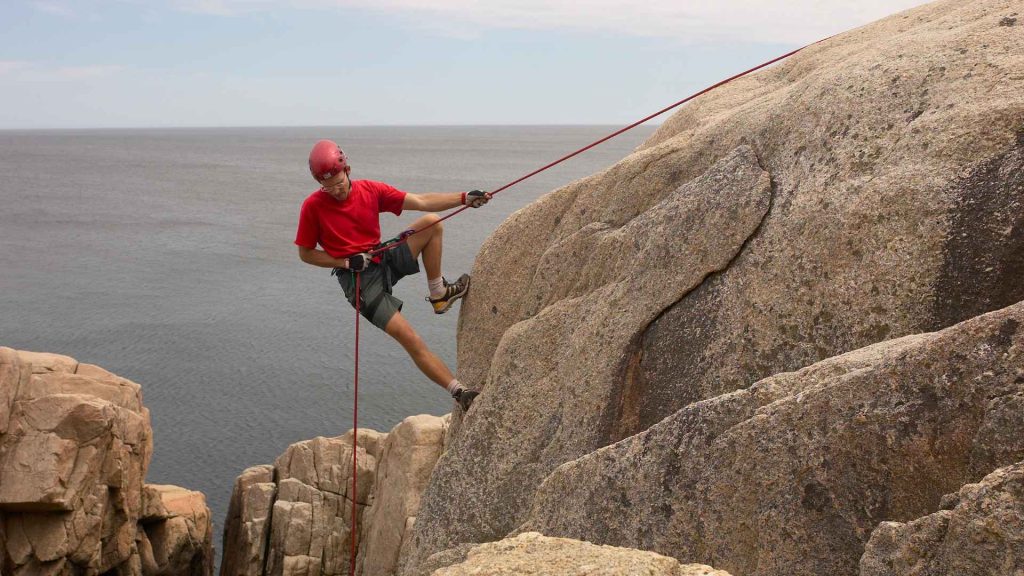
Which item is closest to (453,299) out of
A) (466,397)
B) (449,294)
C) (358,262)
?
(449,294)

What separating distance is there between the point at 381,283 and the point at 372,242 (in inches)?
23.0

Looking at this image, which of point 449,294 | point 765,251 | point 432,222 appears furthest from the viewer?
point 449,294

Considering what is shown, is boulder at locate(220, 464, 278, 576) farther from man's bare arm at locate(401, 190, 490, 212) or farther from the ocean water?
man's bare arm at locate(401, 190, 490, 212)

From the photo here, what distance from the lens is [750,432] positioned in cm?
659

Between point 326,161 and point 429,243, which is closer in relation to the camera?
point 326,161

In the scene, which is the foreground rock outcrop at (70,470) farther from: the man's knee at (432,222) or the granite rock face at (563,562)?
the granite rock face at (563,562)

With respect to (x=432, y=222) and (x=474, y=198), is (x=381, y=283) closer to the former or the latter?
(x=432, y=222)

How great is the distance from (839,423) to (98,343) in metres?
49.9

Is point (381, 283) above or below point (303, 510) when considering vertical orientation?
above

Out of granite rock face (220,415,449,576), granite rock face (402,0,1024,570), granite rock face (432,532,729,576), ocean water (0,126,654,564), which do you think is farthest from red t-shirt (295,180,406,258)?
ocean water (0,126,654,564)

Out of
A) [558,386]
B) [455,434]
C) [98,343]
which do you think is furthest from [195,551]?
[98,343]

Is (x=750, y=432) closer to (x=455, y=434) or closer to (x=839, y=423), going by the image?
(x=839, y=423)

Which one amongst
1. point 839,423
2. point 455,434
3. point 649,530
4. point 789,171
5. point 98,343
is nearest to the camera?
point 839,423

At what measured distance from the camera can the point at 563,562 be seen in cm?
543
